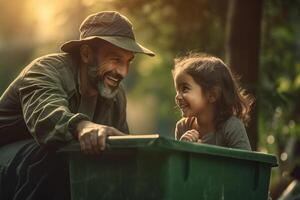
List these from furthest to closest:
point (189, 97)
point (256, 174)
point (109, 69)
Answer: point (189, 97)
point (109, 69)
point (256, 174)

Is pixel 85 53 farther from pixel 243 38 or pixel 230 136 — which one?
pixel 243 38

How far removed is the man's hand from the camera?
5.82m

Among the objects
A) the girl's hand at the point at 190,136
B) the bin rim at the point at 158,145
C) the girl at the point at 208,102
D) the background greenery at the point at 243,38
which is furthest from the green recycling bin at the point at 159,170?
the background greenery at the point at 243,38

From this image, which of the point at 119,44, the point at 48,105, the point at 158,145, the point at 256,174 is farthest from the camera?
the point at 119,44

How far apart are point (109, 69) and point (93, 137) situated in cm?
122

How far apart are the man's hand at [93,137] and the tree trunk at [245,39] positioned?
4.24 metres

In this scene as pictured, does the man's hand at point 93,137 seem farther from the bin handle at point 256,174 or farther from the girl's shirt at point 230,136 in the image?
the girl's shirt at point 230,136

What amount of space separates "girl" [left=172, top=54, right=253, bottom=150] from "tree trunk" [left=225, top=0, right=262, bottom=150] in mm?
2632

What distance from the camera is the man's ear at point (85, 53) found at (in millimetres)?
7062

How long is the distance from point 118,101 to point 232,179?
1415 millimetres

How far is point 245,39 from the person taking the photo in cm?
1012

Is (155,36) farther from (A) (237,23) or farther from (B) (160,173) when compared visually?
(B) (160,173)

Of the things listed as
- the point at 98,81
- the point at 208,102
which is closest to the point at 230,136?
the point at 208,102

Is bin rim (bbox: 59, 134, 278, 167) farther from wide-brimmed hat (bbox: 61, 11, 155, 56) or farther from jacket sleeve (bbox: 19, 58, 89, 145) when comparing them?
wide-brimmed hat (bbox: 61, 11, 155, 56)
